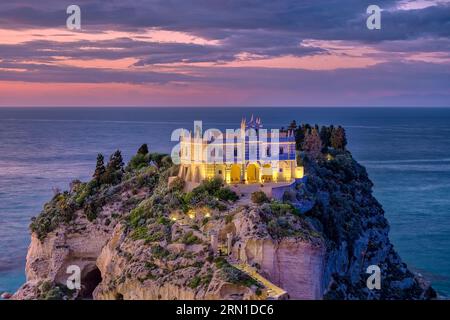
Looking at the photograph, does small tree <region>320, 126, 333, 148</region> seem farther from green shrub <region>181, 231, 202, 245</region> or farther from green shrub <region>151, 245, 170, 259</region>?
green shrub <region>151, 245, 170, 259</region>

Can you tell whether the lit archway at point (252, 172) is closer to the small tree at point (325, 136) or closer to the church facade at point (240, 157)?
the church facade at point (240, 157)

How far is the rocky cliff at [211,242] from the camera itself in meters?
46.8

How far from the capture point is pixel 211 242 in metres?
47.6

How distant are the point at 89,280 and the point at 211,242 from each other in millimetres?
17203

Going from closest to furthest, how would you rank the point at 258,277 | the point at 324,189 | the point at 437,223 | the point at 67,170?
the point at 258,277 < the point at 324,189 < the point at 437,223 < the point at 67,170

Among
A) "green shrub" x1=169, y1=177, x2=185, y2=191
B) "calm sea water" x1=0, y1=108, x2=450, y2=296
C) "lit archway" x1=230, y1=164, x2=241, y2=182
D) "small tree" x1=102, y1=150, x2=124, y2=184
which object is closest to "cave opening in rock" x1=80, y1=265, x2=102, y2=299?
"small tree" x1=102, y1=150, x2=124, y2=184

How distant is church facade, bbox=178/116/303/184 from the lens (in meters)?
57.7

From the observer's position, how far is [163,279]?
4712 centimetres

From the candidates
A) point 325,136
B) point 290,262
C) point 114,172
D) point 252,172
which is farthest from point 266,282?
point 325,136

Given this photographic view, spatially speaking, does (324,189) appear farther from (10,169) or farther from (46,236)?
(10,169)

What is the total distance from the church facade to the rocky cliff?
5.93ft
